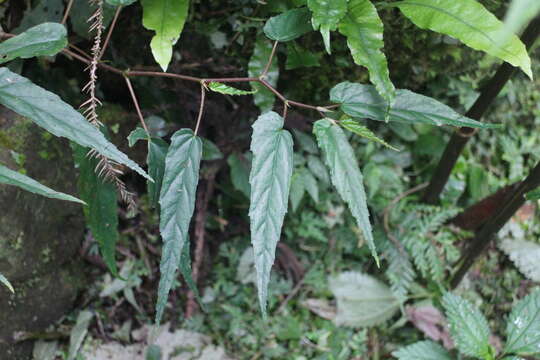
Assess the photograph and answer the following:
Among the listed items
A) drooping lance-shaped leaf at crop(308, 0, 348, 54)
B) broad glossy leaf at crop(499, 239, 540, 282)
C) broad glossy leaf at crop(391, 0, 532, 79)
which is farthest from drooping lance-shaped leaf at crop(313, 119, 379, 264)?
broad glossy leaf at crop(499, 239, 540, 282)

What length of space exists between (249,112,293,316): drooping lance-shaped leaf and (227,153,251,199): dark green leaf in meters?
0.65

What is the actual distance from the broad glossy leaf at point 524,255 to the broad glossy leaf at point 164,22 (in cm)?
150

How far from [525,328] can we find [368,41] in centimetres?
97

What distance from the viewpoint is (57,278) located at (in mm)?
1567

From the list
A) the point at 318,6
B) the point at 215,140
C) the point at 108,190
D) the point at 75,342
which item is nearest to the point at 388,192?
the point at 215,140

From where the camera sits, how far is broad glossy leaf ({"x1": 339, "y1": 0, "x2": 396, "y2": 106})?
0.93 metres

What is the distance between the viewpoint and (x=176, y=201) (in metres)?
0.96

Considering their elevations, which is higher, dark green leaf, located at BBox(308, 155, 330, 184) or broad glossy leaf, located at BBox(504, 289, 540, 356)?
broad glossy leaf, located at BBox(504, 289, 540, 356)

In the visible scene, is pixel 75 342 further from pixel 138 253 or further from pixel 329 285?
pixel 329 285

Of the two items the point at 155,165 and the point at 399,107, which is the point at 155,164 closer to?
the point at 155,165

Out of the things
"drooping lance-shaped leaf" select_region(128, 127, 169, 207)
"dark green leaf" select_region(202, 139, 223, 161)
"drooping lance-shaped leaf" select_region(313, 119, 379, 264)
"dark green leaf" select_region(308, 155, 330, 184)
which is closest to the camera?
"drooping lance-shaped leaf" select_region(313, 119, 379, 264)

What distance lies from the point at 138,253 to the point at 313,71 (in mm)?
962

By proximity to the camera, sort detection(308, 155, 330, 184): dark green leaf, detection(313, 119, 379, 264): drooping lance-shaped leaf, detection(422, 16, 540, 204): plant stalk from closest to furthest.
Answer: detection(313, 119, 379, 264): drooping lance-shaped leaf < detection(422, 16, 540, 204): plant stalk < detection(308, 155, 330, 184): dark green leaf

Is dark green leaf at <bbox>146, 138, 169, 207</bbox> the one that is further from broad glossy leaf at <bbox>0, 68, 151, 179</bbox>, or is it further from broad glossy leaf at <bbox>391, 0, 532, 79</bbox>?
broad glossy leaf at <bbox>391, 0, 532, 79</bbox>
